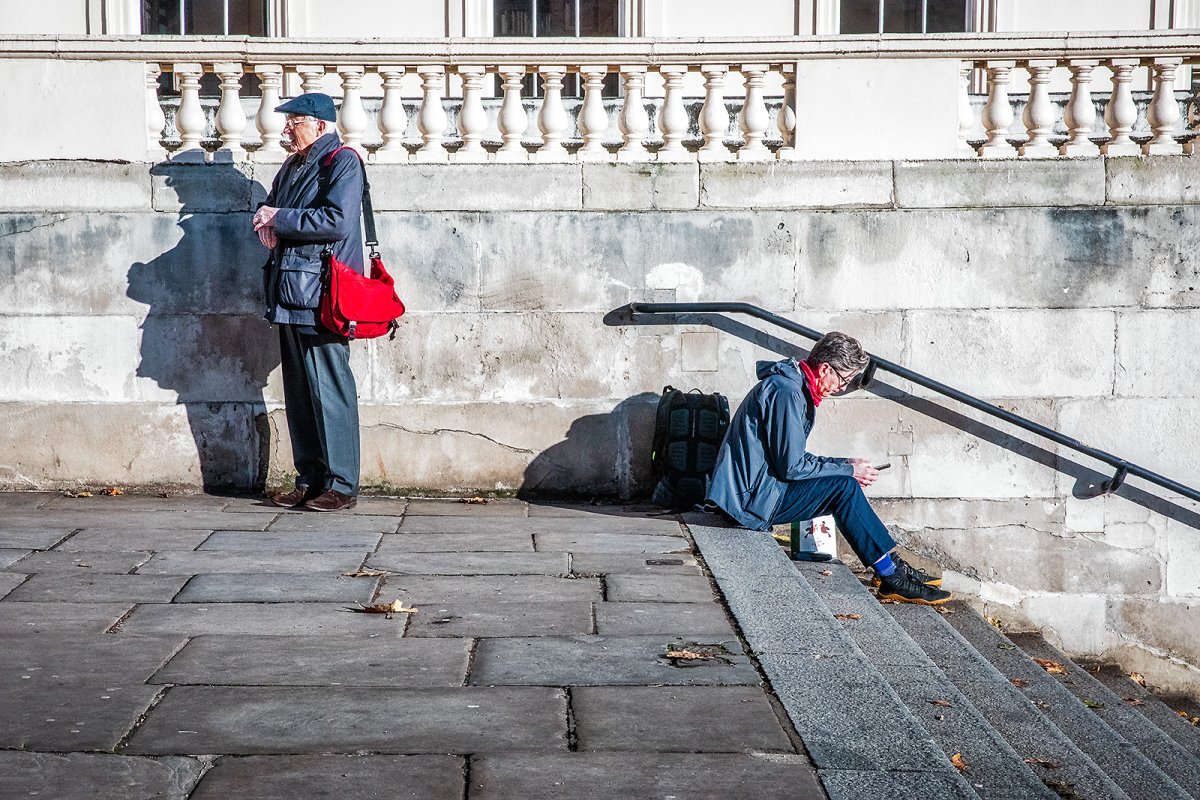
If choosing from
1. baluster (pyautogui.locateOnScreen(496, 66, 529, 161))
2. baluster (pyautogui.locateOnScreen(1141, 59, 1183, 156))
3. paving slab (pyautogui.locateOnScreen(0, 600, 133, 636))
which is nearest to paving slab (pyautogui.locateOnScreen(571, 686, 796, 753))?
paving slab (pyautogui.locateOnScreen(0, 600, 133, 636))

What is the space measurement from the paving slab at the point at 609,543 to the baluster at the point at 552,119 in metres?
2.26

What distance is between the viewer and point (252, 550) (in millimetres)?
5648

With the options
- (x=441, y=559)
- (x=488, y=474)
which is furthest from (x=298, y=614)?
(x=488, y=474)

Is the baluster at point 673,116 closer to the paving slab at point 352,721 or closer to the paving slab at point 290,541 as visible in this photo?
the paving slab at point 290,541

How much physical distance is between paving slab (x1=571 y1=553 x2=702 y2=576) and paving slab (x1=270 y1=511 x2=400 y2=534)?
3.61 ft

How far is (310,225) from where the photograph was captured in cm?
618

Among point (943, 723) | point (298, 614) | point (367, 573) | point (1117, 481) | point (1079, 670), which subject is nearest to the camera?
point (943, 723)

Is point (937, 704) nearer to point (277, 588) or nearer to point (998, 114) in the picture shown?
point (277, 588)

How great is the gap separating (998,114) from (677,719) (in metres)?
5.00

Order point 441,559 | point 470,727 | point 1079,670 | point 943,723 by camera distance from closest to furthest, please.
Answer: point 470,727 < point 943,723 < point 441,559 < point 1079,670

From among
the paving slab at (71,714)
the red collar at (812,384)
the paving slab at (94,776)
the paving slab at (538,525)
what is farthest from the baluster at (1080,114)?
the paving slab at (94,776)

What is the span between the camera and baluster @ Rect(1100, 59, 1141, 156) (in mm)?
7301

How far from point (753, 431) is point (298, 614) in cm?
252

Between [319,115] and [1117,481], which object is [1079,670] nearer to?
[1117,481]
